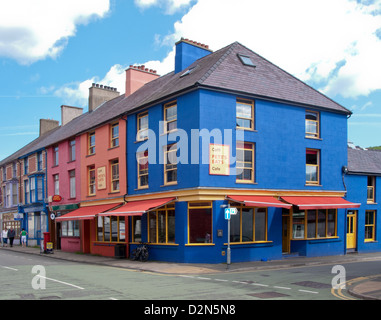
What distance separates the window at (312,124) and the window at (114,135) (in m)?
11.5

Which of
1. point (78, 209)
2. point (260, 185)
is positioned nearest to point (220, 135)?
point (260, 185)

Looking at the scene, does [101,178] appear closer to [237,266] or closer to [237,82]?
[237,82]

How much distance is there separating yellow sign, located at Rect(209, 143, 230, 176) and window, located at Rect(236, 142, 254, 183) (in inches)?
30.9

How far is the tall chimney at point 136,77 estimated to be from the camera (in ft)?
102

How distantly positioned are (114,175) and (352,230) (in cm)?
1517

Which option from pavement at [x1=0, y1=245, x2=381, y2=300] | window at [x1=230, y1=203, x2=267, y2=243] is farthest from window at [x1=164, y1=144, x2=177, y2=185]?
pavement at [x1=0, y1=245, x2=381, y2=300]

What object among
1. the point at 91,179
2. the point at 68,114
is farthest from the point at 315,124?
the point at 68,114

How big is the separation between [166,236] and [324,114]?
37.7 ft

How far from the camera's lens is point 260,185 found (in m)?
21.6

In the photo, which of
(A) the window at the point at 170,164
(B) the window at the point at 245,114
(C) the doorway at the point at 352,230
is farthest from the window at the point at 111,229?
(C) the doorway at the point at 352,230

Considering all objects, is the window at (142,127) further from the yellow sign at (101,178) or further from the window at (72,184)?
the window at (72,184)

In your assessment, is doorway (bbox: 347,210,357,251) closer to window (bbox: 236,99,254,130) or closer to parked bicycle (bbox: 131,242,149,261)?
window (bbox: 236,99,254,130)

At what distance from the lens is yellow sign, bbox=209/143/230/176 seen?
19922mm

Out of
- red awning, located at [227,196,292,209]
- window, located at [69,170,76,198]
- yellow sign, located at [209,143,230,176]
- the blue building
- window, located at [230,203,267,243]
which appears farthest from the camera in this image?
window, located at [69,170,76,198]
